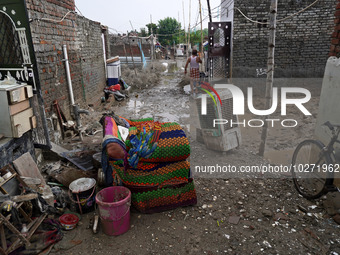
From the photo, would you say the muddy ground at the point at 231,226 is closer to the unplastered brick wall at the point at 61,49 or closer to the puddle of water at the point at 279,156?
the puddle of water at the point at 279,156

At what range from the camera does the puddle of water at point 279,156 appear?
15.0 ft

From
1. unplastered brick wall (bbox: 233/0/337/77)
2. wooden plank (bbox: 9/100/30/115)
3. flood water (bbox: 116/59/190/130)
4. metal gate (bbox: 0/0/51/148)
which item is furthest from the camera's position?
unplastered brick wall (bbox: 233/0/337/77)

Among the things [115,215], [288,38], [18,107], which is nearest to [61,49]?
[18,107]

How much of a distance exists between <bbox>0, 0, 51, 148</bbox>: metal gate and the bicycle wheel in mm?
4023

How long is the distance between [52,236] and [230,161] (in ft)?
10.0

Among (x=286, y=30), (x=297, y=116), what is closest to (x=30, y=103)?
(x=297, y=116)

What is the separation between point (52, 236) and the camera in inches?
106

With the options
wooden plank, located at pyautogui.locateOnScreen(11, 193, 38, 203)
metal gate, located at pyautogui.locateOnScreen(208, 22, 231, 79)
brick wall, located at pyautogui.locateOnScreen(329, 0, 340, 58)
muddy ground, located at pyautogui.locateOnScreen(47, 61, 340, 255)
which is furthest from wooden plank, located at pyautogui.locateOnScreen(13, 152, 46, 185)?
metal gate, located at pyautogui.locateOnScreen(208, 22, 231, 79)

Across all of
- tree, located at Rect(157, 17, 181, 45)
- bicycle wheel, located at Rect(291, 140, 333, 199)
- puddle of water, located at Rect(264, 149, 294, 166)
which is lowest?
puddle of water, located at Rect(264, 149, 294, 166)

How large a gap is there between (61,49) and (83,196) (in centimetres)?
394

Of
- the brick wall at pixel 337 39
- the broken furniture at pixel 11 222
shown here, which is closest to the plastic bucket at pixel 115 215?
the broken furniture at pixel 11 222

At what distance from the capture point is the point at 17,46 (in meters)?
3.43

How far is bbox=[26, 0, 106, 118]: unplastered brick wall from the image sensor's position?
466cm

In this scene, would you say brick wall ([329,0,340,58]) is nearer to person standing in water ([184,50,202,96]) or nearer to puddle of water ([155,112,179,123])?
puddle of water ([155,112,179,123])
